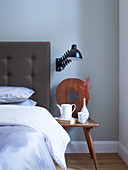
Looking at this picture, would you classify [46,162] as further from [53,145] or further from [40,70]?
[40,70]

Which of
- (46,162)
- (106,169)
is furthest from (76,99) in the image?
(46,162)

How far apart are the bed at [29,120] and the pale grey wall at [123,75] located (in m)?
0.87

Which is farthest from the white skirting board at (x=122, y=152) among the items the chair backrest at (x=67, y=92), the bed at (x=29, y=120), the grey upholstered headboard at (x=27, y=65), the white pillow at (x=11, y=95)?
the white pillow at (x=11, y=95)

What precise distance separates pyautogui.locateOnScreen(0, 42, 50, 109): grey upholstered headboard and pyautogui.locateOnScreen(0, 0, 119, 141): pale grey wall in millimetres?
144

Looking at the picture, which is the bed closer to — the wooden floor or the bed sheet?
the bed sheet

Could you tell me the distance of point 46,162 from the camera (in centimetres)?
91

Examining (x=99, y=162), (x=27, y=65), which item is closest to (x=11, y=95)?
(x=27, y=65)

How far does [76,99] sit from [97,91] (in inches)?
11.1

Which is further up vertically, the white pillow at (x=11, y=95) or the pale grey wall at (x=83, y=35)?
the pale grey wall at (x=83, y=35)

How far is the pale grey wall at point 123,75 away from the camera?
81.0 inches

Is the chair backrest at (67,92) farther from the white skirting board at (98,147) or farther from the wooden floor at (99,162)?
the wooden floor at (99,162)

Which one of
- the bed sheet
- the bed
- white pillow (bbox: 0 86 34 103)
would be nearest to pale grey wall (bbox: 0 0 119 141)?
the bed

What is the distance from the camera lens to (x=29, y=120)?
114 cm

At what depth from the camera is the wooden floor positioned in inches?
73.8
